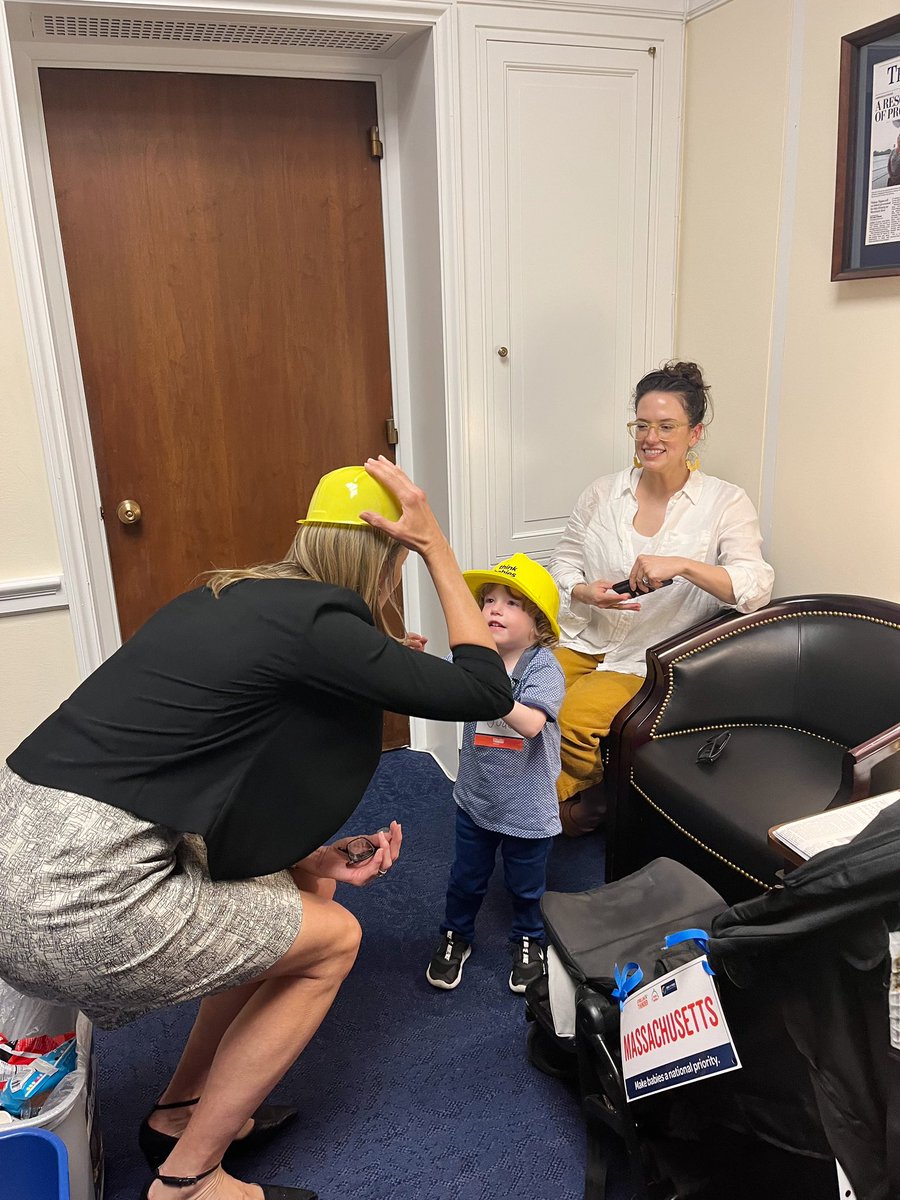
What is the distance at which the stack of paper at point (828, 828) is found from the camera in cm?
130

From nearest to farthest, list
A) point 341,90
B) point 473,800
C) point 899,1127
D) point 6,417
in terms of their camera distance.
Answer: point 899,1127, point 473,800, point 6,417, point 341,90

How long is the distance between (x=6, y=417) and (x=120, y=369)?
48cm

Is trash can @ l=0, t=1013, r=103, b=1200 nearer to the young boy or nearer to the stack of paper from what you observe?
the young boy

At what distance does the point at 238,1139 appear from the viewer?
Result: 62.7 inches

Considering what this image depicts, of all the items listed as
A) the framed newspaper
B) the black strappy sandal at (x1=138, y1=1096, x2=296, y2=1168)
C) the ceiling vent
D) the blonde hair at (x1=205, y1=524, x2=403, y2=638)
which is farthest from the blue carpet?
the ceiling vent

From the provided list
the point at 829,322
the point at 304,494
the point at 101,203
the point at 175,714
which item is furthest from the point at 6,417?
the point at 829,322

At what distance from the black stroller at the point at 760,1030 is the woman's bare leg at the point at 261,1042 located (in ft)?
1.36

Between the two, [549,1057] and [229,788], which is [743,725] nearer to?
[549,1057]

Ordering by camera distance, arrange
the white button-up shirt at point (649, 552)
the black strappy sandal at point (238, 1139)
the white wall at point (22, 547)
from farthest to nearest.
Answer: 1. the white button-up shirt at point (649, 552)
2. the white wall at point (22, 547)
3. the black strappy sandal at point (238, 1139)

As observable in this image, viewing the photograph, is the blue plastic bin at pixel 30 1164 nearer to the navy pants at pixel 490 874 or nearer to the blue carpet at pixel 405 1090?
the blue carpet at pixel 405 1090

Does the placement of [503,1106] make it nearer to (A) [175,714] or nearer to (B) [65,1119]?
(B) [65,1119]

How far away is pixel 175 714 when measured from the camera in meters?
1.26

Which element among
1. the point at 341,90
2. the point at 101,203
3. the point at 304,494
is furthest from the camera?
the point at 304,494

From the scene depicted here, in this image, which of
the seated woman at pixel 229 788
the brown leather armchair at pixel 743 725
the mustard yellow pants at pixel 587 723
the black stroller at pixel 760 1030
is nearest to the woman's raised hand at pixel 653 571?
the brown leather armchair at pixel 743 725
